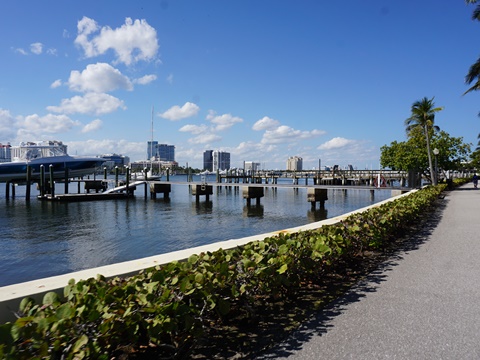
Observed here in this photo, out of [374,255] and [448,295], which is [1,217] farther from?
[448,295]

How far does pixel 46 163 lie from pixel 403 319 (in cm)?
5952

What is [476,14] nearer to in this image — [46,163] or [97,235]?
[97,235]

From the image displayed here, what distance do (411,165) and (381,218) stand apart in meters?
34.1

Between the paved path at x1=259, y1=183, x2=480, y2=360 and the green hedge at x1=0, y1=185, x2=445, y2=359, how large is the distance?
681mm

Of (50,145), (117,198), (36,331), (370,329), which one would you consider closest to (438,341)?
(370,329)

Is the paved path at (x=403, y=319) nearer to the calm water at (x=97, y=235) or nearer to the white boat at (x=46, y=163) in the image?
the calm water at (x=97, y=235)

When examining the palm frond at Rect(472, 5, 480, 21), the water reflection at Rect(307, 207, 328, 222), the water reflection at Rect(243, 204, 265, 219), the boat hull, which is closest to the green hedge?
the water reflection at Rect(307, 207, 328, 222)

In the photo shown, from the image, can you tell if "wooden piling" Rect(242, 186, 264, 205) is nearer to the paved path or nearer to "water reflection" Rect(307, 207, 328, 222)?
"water reflection" Rect(307, 207, 328, 222)

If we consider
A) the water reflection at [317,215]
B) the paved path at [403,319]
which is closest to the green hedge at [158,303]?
the paved path at [403,319]

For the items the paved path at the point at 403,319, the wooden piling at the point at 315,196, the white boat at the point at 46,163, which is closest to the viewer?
the paved path at the point at 403,319

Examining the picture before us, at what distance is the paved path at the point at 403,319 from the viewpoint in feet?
10.5

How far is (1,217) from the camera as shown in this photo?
27.4 metres

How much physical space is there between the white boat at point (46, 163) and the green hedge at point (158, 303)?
5406 cm

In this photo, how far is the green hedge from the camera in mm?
2225
